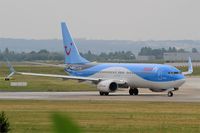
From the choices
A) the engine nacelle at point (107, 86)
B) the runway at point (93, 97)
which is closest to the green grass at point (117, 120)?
the runway at point (93, 97)

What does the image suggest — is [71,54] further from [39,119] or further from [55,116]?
[55,116]

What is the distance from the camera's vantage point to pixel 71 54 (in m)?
53.2

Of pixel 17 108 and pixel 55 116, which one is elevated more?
pixel 55 116

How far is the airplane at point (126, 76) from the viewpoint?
1857 inches

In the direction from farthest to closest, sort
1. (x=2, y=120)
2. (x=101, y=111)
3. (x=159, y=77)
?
1. (x=159, y=77)
2. (x=101, y=111)
3. (x=2, y=120)

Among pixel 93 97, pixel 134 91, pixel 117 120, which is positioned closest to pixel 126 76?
pixel 134 91

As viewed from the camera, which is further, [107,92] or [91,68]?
[91,68]

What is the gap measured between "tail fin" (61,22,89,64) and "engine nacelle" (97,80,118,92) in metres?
4.45

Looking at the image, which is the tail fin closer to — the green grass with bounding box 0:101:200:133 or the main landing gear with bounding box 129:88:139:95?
the main landing gear with bounding box 129:88:139:95

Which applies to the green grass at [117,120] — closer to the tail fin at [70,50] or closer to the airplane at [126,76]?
the airplane at [126,76]

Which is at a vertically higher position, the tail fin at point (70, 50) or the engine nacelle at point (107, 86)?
the tail fin at point (70, 50)

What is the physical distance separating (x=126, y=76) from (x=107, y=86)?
2024mm
